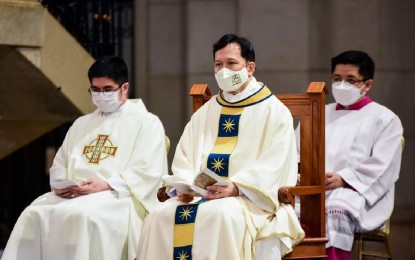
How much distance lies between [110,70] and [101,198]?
967 millimetres

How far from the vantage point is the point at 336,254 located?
8.50 m

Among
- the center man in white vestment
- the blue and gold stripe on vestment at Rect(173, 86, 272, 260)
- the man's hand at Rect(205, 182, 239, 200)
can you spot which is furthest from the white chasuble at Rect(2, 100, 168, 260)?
the man's hand at Rect(205, 182, 239, 200)

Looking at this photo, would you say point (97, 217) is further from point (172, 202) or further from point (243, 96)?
point (243, 96)

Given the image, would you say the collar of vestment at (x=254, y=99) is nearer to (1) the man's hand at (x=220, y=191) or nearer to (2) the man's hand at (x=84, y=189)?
(1) the man's hand at (x=220, y=191)

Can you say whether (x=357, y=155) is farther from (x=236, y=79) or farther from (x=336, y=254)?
(x=236, y=79)

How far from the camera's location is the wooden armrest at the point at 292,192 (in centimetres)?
769

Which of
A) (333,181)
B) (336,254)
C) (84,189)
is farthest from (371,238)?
(84,189)

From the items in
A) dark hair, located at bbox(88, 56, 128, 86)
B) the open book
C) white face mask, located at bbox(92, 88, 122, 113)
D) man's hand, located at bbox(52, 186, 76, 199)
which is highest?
dark hair, located at bbox(88, 56, 128, 86)

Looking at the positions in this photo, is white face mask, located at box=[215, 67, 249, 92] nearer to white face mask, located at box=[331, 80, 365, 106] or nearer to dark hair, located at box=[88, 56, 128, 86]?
dark hair, located at box=[88, 56, 128, 86]

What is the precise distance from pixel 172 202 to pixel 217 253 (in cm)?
53

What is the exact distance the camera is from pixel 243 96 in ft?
26.8

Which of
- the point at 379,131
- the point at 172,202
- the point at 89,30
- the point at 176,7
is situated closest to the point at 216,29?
the point at 176,7

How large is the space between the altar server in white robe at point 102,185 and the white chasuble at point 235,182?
0.57 metres

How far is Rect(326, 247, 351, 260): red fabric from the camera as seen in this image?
27.8ft
